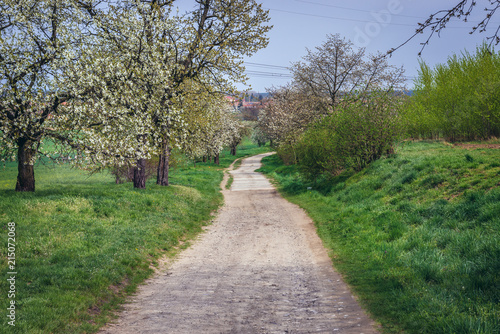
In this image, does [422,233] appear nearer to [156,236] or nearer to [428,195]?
[428,195]

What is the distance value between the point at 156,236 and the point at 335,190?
11.8m

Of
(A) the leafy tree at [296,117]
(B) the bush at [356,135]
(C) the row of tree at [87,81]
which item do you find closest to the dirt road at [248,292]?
(C) the row of tree at [87,81]

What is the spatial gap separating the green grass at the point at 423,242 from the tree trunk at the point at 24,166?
469 inches

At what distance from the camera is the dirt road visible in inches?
238

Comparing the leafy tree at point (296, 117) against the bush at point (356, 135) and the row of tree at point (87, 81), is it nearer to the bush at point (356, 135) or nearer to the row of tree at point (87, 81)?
the bush at point (356, 135)

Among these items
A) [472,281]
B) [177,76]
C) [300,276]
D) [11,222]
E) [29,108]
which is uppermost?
[177,76]

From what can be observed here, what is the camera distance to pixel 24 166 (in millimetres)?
14484

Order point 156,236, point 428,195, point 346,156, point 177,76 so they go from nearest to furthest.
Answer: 1. point 156,236
2. point 428,195
3. point 177,76
4. point 346,156

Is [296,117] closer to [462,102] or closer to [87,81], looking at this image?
[462,102]

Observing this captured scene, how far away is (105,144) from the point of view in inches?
547

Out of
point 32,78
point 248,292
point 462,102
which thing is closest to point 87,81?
point 32,78

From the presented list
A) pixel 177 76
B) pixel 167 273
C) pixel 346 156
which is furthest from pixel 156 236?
pixel 346 156

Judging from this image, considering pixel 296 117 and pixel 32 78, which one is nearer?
pixel 32 78

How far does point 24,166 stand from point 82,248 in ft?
24.1
